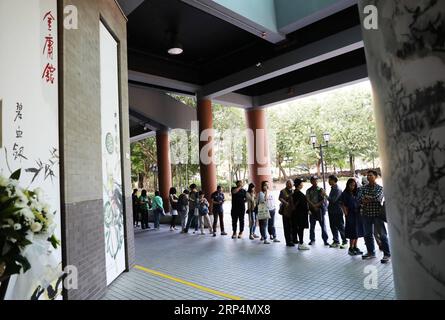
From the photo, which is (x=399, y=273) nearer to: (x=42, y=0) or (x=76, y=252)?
(x=76, y=252)

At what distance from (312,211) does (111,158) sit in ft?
16.5

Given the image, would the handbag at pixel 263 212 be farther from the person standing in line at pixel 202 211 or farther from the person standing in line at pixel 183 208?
the person standing in line at pixel 183 208

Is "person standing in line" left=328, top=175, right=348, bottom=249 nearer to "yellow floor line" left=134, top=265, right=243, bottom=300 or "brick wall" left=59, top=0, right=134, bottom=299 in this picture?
"yellow floor line" left=134, top=265, right=243, bottom=300

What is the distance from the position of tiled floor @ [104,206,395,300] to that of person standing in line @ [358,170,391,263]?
0.28 metres

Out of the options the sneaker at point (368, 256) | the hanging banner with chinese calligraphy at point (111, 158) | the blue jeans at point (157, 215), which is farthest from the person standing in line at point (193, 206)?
→ the sneaker at point (368, 256)

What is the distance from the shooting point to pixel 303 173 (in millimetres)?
38219

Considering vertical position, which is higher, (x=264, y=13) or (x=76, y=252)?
(x=264, y=13)

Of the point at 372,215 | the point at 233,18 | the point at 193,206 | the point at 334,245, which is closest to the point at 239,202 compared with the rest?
the point at 193,206

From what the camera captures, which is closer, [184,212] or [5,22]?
[5,22]

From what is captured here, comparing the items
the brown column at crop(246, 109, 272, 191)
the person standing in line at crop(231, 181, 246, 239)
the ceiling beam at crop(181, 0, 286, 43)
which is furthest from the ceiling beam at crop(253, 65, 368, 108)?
the person standing in line at crop(231, 181, 246, 239)

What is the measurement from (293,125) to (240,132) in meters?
5.29

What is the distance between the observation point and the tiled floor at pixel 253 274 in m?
4.91

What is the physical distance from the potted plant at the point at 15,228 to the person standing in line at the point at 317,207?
6974 millimetres
